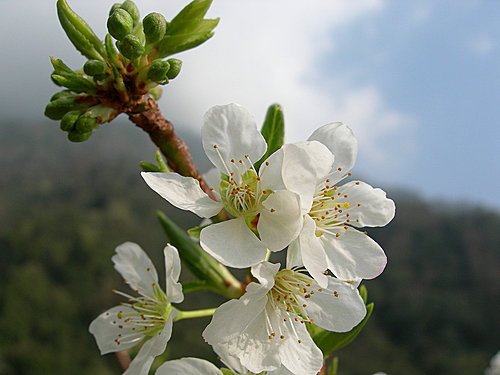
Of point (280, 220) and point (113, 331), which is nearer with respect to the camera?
point (280, 220)

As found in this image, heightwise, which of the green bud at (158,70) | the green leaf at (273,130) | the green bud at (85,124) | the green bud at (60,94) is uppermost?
the green bud at (60,94)

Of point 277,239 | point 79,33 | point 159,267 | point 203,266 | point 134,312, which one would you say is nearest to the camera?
point 277,239

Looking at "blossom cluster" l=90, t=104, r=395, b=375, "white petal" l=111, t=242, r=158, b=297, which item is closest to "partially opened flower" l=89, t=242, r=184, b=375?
"white petal" l=111, t=242, r=158, b=297

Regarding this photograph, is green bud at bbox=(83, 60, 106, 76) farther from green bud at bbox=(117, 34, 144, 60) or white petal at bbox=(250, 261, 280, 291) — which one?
white petal at bbox=(250, 261, 280, 291)

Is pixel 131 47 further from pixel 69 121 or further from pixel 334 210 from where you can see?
pixel 334 210

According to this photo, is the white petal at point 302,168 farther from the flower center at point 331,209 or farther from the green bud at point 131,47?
the green bud at point 131,47

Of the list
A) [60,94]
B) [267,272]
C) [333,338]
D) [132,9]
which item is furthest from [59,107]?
[333,338]

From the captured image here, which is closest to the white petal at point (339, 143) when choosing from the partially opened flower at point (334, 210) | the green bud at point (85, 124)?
the partially opened flower at point (334, 210)

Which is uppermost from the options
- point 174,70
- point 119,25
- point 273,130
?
point 119,25
